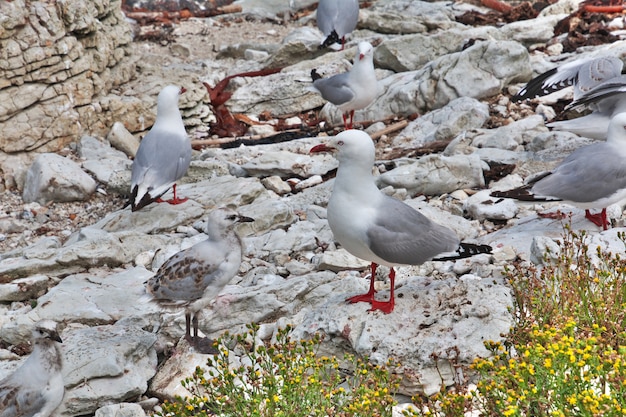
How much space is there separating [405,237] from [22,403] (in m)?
2.52

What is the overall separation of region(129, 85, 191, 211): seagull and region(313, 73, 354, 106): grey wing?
2.42 meters

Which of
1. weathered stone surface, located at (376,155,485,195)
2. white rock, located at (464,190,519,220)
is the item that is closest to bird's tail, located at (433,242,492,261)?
white rock, located at (464,190,519,220)

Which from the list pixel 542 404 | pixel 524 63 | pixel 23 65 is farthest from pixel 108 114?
pixel 542 404

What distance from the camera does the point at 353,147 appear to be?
530 cm

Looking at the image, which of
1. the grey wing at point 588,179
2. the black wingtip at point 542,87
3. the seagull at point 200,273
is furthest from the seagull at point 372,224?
the black wingtip at point 542,87

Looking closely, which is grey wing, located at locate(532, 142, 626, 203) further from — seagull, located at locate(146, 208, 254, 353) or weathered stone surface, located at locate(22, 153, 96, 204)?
weathered stone surface, located at locate(22, 153, 96, 204)

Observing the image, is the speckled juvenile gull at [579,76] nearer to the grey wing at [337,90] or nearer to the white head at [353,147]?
the grey wing at [337,90]

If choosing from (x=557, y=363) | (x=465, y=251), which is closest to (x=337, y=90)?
(x=465, y=251)

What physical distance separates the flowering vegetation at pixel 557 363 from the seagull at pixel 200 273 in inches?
73.0

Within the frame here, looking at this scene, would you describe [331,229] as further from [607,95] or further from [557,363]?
[607,95]

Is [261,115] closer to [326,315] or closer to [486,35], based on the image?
[486,35]

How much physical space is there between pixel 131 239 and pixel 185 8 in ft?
39.9

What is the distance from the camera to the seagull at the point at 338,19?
46.5 ft

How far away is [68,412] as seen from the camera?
531 cm
